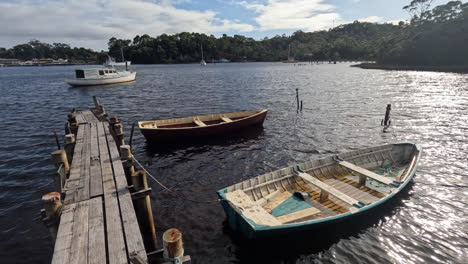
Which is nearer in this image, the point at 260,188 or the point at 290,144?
the point at 260,188

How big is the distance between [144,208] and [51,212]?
2529 millimetres

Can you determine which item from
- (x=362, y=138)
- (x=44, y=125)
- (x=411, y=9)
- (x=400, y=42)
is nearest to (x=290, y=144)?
(x=362, y=138)

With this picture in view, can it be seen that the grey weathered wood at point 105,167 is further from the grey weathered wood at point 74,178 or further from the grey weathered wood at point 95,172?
the grey weathered wood at point 74,178

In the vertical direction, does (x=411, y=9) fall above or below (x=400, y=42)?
above

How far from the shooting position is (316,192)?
36.3 ft

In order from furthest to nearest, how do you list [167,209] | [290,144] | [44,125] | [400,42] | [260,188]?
[400,42]
[44,125]
[290,144]
[167,209]
[260,188]

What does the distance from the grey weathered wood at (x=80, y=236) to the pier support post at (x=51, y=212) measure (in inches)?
18.5

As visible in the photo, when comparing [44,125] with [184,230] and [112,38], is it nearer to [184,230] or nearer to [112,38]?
[184,230]

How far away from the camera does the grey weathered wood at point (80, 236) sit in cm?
523

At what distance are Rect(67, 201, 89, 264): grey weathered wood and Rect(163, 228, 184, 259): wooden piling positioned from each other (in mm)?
1885

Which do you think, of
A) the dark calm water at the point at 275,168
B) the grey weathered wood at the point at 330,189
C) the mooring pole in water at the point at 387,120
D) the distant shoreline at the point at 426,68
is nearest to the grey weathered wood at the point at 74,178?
the dark calm water at the point at 275,168

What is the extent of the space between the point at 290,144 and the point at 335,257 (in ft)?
38.4

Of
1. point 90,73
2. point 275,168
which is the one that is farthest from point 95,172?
point 90,73

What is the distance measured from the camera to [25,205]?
11500 millimetres
